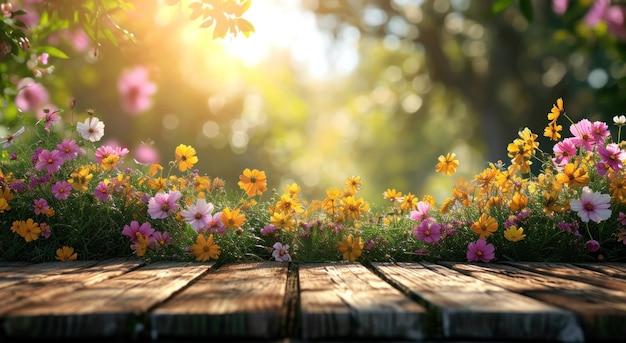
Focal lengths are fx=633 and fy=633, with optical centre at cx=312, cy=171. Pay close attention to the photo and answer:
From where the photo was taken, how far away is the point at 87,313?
59.6 inches

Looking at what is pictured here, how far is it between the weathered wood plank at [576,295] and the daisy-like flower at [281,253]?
0.87 metres

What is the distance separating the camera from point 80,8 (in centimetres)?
351

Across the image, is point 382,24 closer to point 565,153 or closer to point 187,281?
point 565,153

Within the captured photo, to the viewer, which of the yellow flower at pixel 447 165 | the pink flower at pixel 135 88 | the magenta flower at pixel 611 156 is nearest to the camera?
the magenta flower at pixel 611 156

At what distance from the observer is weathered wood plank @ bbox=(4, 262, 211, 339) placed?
1493 millimetres

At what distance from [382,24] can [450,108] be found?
3.10 metres

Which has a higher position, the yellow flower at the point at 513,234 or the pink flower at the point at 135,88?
the pink flower at the point at 135,88

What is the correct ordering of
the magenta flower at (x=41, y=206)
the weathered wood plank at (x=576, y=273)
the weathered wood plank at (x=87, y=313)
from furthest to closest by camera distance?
the magenta flower at (x=41, y=206), the weathered wood plank at (x=576, y=273), the weathered wood plank at (x=87, y=313)

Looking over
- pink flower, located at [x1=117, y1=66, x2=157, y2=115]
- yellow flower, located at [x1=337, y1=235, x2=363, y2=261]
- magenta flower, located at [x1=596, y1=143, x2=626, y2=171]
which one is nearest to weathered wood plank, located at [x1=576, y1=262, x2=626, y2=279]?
magenta flower, located at [x1=596, y1=143, x2=626, y2=171]

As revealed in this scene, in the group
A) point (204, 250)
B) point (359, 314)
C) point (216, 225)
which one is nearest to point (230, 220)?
point (216, 225)

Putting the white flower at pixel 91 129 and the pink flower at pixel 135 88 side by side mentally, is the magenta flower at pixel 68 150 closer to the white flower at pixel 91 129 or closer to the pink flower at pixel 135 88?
the white flower at pixel 91 129

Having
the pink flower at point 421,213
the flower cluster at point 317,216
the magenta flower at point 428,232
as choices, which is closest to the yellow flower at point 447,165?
the flower cluster at point 317,216

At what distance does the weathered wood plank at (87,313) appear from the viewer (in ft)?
4.90

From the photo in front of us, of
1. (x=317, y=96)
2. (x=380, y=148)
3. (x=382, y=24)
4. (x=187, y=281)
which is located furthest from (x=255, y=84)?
(x=317, y=96)
